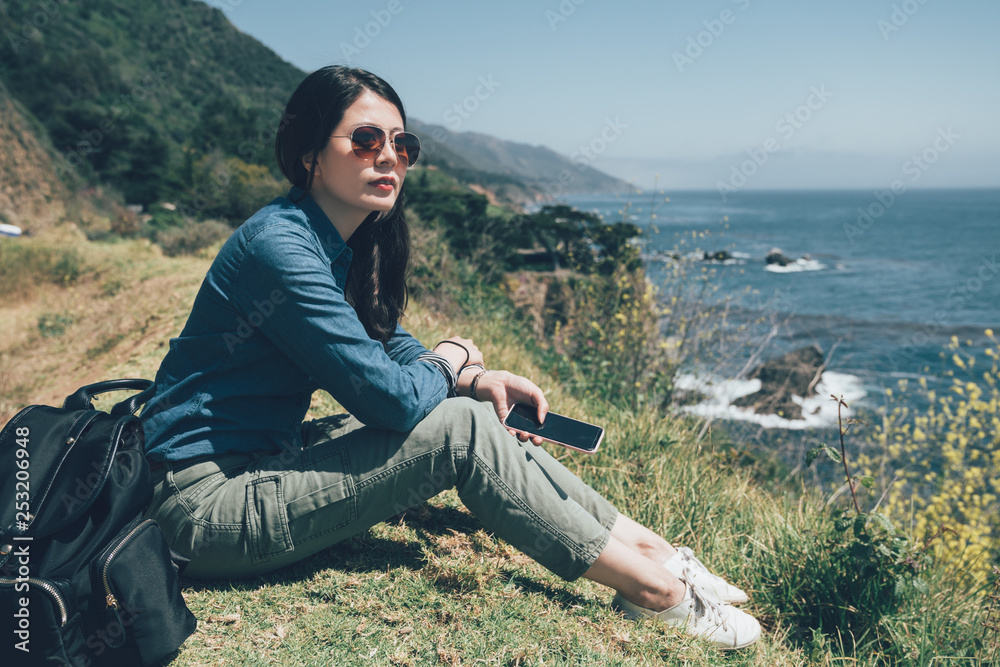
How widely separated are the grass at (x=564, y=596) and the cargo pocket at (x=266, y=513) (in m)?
0.30

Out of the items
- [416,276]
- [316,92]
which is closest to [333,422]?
[316,92]

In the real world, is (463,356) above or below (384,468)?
above

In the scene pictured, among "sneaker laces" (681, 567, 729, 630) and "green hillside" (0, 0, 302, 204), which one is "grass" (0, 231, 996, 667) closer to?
"sneaker laces" (681, 567, 729, 630)

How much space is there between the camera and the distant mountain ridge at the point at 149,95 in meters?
23.2

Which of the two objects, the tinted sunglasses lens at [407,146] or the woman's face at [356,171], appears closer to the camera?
the woman's face at [356,171]

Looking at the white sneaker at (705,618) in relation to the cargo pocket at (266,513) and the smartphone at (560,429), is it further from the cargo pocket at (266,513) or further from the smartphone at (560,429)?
the cargo pocket at (266,513)

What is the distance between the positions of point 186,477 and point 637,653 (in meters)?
1.48

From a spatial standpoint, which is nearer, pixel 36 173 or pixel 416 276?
pixel 416 276

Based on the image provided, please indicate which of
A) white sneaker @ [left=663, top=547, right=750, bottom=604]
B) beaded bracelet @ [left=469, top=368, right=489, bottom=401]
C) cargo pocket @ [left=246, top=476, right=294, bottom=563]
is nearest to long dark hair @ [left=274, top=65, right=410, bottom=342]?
beaded bracelet @ [left=469, top=368, right=489, bottom=401]

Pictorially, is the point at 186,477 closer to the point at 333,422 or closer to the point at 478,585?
the point at 333,422

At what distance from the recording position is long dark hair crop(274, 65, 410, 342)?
1954 millimetres

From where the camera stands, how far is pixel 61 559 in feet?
4.65

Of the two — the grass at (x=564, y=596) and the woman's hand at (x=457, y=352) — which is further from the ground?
the woman's hand at (x=457, y=352)

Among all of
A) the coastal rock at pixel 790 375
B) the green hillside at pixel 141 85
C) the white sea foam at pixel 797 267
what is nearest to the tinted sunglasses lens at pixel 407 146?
the coastal rock at pixel 790 375
